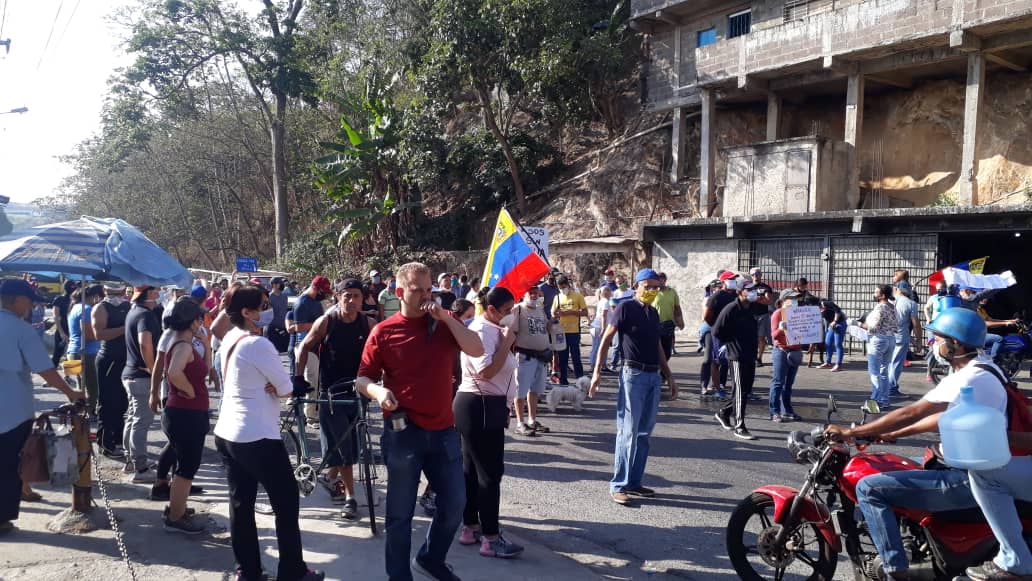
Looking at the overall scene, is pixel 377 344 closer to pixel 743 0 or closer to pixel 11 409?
pixel 11 409

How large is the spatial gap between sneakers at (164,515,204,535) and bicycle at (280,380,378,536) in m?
0.75

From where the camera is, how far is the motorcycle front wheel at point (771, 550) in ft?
13.7

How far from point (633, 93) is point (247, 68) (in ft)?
57.5

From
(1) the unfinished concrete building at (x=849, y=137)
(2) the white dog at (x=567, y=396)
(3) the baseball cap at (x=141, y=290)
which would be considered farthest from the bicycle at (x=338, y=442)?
(1) the unfinished concrete building at (x=849, y=137)

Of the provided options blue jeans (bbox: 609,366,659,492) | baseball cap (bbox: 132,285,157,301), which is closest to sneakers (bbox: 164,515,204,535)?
baseball cap (bbox: 132,285,157,301)

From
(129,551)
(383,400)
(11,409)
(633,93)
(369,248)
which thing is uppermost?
(633,93)

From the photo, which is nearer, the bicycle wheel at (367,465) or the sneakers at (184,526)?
the bicycle wheel at (367,465)

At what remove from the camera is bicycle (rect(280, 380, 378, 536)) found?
5.05 metres

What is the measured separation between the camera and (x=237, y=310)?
14.1ft

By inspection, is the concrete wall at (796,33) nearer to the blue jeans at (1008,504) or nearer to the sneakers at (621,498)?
the sneakers at (621,498)

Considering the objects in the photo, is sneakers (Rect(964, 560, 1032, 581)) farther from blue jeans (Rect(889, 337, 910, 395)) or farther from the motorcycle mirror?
blue jeans (Rect(889, 337, 910, 395))

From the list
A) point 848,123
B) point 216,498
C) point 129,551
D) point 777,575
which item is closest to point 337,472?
point 216,498

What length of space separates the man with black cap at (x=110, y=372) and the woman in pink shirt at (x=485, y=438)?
4144 millimetres

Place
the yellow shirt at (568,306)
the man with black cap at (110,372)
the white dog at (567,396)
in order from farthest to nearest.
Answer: the yellow shirt at (568,306) < the white dog at (567,396) < the man with black cap at (110,372)
